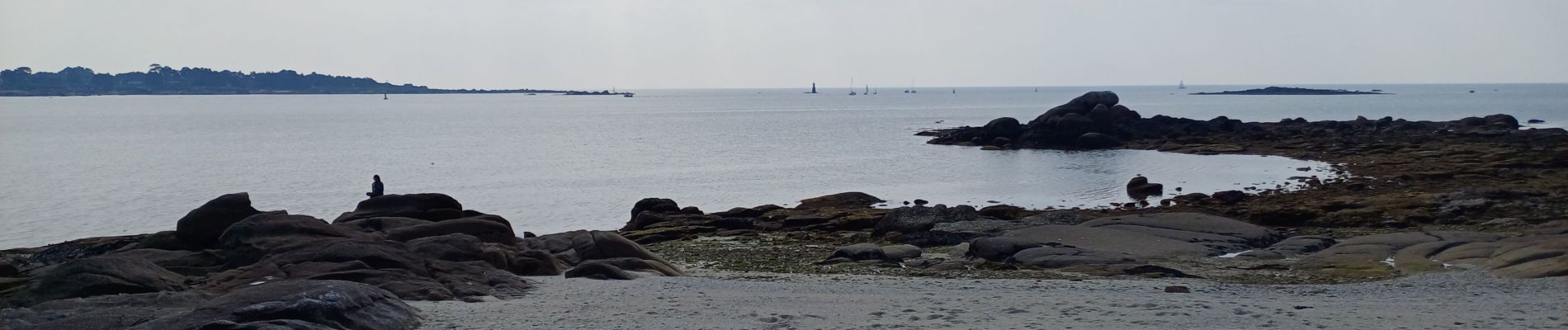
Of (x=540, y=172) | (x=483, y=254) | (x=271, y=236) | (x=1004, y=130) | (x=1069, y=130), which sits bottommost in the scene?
(x=540, y=172)

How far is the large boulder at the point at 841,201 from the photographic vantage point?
125 feet

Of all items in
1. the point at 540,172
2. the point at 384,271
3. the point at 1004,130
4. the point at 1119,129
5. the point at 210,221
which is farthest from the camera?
the point at 1004,130

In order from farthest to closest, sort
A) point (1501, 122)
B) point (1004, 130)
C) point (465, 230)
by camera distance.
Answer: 1. point (1004, 130)
2. point (1501, 122)
3. point (465, 230)

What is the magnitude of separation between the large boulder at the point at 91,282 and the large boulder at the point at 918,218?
15301 millimetres

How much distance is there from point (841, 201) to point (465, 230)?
16914 mm

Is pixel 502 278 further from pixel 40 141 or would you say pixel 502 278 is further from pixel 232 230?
pixel 40 141

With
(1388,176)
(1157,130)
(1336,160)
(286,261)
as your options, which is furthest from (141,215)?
(1157,130)

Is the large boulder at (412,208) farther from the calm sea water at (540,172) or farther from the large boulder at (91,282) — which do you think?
the calm sea water at (540,172)

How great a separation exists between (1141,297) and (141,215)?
116ft

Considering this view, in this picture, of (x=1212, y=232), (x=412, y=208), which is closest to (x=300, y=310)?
(x=412, y=208)

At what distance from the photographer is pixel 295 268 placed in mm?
18328

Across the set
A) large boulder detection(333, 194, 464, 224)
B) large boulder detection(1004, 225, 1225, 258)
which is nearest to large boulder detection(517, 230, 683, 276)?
large boulder detection(333, 194, 464, 224)

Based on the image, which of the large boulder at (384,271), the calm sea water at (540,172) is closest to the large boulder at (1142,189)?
the calm sea water at (540,172)

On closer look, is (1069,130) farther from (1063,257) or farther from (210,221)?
(210,221)
